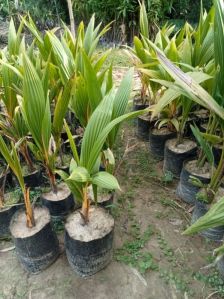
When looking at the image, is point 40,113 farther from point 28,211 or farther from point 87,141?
point 28,211

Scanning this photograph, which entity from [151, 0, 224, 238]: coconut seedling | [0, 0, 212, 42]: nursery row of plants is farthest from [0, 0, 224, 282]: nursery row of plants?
[0, 0, 212, 42]: nursery row of plants

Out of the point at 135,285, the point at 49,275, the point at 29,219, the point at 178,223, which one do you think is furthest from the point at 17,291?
the point at 178,223

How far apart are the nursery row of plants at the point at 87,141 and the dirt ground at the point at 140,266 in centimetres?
5

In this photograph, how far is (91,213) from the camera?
1.19m

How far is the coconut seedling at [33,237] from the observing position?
111cm

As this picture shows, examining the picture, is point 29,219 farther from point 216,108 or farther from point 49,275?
point 216,108

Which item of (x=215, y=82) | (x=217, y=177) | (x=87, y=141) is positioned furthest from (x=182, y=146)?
(x=87, y=141)

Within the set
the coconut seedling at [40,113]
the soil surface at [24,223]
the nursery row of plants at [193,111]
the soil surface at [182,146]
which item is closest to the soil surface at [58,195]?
the coconut seedling at [40,113]

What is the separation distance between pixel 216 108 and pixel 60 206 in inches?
31.3

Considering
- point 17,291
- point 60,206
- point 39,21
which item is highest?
point 39,21

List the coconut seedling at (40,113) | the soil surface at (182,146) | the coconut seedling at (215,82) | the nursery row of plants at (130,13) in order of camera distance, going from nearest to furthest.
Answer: the coconut seedling at (215,82), the coconut seedling at (40,113), the soil surface at (182,146), the nursery row of plants at (130,13)

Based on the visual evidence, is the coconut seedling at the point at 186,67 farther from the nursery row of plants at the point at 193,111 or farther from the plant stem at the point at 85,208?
the plant stem at the point at 85,208

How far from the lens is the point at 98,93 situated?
42.9 inches

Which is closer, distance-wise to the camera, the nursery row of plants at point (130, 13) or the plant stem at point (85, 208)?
the plant stem at point (85, 208)
